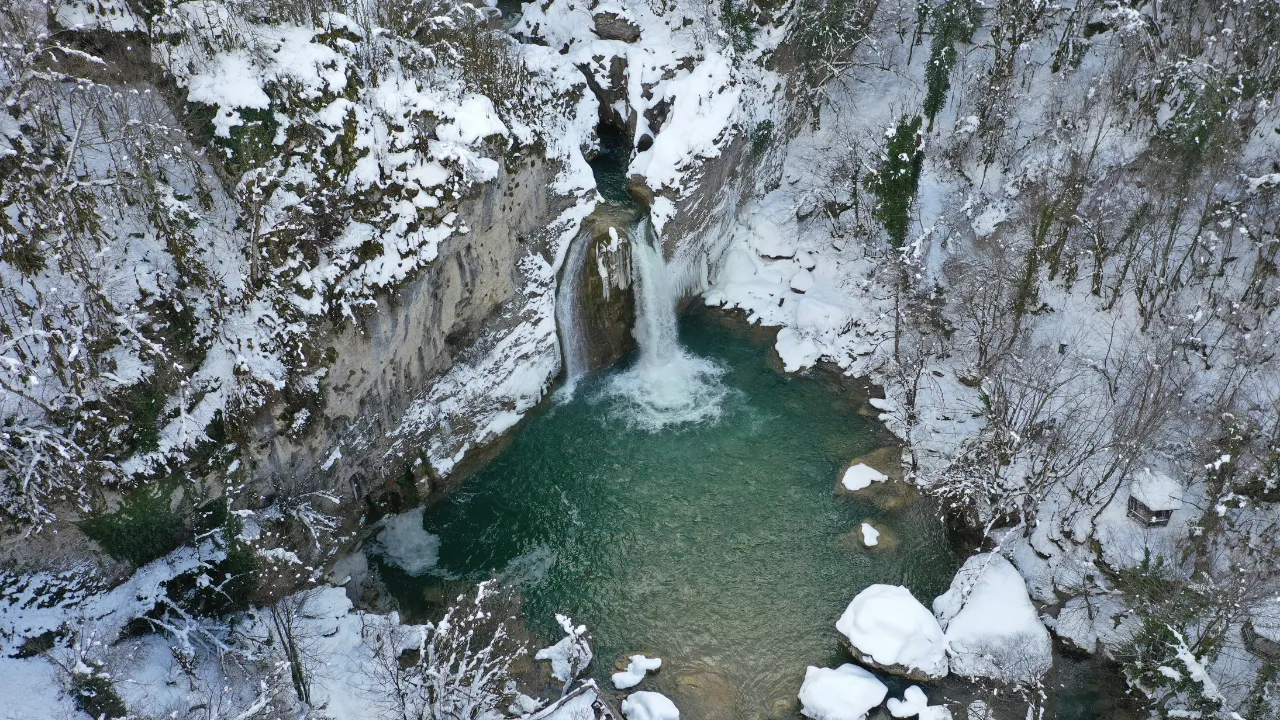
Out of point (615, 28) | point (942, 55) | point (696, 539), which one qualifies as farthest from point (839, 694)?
point (615, 28)

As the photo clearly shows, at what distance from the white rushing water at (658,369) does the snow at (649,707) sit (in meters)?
8.06

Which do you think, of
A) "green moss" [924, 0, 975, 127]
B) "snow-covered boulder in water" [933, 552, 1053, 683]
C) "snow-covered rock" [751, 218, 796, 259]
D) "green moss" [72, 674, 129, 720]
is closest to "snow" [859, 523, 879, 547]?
"snow-covered boulder in water" [933, 552, 1053, 683]

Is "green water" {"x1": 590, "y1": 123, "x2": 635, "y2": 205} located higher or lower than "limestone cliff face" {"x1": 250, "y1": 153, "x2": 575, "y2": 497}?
higher

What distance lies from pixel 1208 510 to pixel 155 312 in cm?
2268

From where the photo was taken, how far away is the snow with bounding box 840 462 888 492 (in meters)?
21.5

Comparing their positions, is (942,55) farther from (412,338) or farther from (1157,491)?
(412,338)

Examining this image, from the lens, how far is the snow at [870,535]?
66.0 ft

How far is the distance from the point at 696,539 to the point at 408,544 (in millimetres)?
7091

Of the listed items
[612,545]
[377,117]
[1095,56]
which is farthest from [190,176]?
[1095,56]

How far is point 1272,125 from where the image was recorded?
24438 millimetres

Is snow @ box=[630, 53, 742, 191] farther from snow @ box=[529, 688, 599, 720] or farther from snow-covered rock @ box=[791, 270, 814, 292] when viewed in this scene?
snow @ box=[529, 688, 599, 720]

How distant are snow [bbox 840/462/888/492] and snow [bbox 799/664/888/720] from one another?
5486mm

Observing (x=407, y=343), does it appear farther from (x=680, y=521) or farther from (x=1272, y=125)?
(x=1272, y=125)

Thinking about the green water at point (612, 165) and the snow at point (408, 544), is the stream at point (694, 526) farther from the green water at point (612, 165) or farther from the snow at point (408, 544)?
the green water at point (612, 165)
